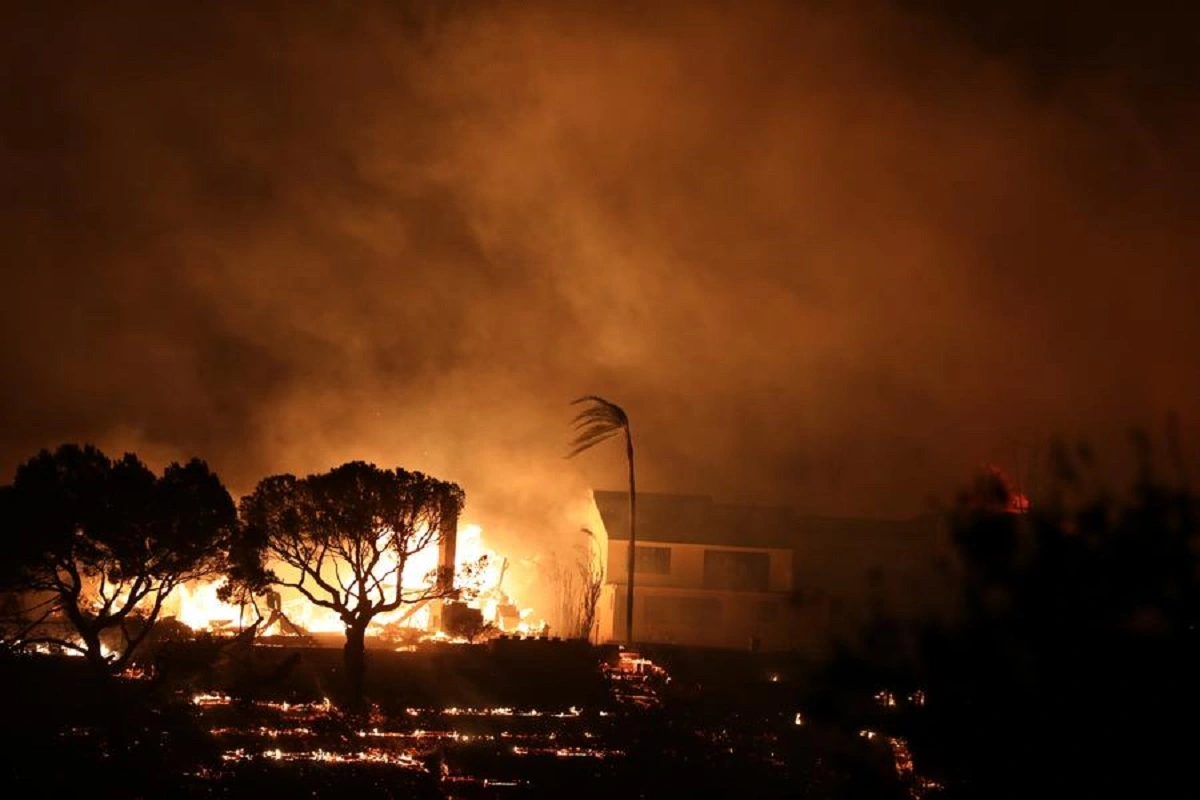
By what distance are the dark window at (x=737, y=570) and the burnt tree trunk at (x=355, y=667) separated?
23.9m

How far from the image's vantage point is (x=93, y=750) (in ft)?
84.8

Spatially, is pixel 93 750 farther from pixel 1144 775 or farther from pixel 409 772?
pixel 1144 775

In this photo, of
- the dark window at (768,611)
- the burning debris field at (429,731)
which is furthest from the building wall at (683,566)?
the burning debris field at (429,731)

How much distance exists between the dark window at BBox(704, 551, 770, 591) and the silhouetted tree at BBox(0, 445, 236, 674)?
27374 mm

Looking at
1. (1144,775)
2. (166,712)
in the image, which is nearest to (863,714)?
(1144,775)

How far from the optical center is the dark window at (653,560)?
57.0 meters

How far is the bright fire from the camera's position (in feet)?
160

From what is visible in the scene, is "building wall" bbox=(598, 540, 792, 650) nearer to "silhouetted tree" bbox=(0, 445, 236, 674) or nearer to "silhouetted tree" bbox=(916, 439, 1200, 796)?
"silhouetted tree" bbox=(0, 445, 236, 674)

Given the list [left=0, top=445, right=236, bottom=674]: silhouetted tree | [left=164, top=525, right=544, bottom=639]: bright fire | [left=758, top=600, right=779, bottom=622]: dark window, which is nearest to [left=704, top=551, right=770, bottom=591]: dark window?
[left=758, top=600, right=779, bottom=622]: dark window

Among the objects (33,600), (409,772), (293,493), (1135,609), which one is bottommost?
(409,772)

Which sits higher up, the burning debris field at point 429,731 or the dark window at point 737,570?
the dark window at point 737,570

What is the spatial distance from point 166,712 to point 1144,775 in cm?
2923

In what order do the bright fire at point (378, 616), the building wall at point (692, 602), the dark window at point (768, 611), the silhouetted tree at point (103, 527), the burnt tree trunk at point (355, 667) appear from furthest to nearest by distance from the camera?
1. the dark window at point (768, 611)
2. the building wall at point (692, 602)
3. the bright fire at point (378, 616)
4. the burnt tree trunk at point (355, 667)
5. the silhouetted tree at point (103, 527)

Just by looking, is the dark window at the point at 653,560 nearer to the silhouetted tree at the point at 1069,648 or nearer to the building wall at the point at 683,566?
the building wall at the point at 683,566
